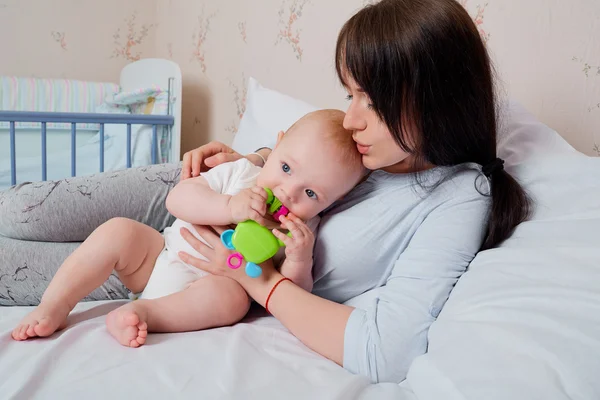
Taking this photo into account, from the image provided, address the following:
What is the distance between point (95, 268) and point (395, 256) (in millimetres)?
529

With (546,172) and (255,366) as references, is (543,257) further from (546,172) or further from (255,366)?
(255,366)

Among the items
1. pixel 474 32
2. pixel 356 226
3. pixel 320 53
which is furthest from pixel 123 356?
pixel 320 53

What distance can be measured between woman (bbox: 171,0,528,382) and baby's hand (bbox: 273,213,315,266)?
0.20 ft

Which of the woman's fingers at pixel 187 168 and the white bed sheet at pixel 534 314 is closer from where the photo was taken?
the white bed sheet at pixel 534 314

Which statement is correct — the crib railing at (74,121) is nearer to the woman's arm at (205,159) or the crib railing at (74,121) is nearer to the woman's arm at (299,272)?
the woman's arm at (205,159)

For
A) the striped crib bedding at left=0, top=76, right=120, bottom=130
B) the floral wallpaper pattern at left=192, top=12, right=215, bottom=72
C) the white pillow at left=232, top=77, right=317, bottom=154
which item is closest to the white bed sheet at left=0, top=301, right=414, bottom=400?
the white pillow at left=232, top=77, right=317, bottom=154

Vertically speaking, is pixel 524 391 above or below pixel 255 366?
above

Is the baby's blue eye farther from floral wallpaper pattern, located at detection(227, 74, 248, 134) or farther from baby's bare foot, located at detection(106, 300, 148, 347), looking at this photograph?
floral wallpaper pattern, located at detection(227, 74, 248, 134)

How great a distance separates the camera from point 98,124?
2.84 metres

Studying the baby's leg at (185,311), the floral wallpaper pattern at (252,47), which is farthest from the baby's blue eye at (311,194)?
the floral wallpaper pattern at (252,47)

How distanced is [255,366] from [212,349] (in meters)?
0.08

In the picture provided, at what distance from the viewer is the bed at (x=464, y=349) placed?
0.59 m

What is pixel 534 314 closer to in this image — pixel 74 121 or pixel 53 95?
pixel 74 121

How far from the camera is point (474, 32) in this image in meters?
0.83
